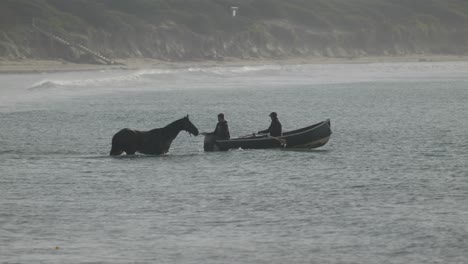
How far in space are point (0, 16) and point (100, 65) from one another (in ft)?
66.3

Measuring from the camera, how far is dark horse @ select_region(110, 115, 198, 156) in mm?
35562

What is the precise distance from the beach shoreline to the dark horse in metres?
60.6

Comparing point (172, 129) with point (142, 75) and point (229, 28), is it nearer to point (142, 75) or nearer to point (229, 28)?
point (142, 75)

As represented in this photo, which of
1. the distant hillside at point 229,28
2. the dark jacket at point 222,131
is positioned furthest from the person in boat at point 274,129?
the distant hillside at point 229,28

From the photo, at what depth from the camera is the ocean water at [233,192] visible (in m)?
21.7

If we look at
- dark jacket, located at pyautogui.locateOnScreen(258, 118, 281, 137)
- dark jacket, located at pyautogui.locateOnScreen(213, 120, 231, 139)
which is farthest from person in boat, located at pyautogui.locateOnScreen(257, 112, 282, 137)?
dark jacket, located at pyautogui.locateOnScreen(213, 120, 231, 139)

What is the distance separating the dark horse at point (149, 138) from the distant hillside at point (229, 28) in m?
76.2

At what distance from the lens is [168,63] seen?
125062 millimetres

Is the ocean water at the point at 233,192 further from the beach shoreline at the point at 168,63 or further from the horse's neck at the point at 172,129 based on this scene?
the beach shoreline at the point at 168,63

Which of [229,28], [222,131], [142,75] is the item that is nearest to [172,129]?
[222,131]

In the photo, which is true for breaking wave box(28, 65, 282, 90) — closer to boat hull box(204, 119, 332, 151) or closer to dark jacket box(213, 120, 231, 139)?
boat hull box(204, 119, 332, 151)

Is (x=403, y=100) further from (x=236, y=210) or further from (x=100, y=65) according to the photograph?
(x=236, y=210)

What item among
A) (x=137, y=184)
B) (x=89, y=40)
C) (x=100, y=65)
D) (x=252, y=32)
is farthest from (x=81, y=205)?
(x=252, y=32)

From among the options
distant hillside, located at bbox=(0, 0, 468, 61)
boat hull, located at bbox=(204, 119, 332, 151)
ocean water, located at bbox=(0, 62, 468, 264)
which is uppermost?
distant hillside, located at bbox=(0, 0, 468, 61)
